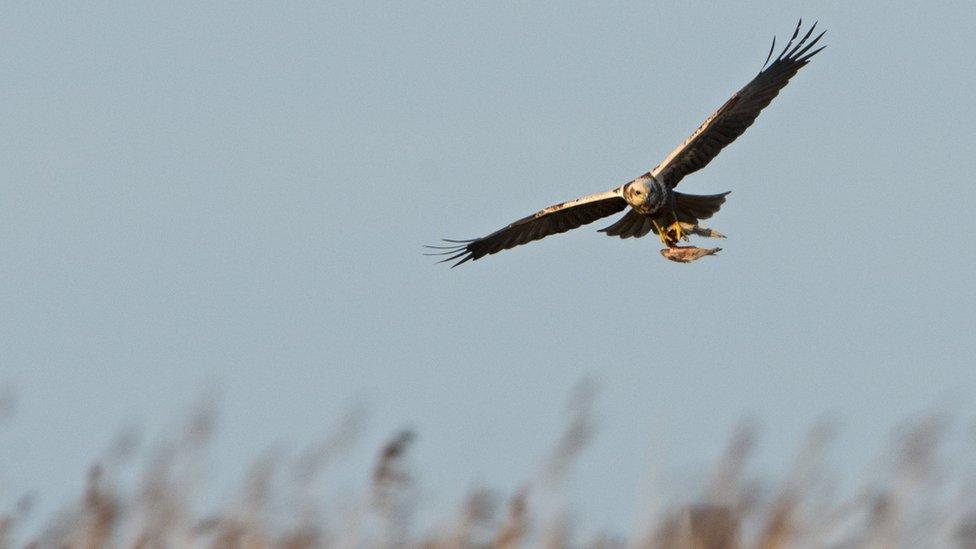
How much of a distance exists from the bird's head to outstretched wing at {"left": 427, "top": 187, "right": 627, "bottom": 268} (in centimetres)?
51

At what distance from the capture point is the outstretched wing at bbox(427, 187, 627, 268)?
25.7 ft

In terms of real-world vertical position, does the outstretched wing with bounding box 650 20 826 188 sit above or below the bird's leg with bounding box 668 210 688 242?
above

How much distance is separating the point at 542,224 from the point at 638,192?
3.98 ft

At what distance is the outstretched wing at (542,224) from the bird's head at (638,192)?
51cm

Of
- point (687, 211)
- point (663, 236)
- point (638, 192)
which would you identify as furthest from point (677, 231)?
point (687, 211)

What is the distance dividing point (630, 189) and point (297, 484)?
3.24 m

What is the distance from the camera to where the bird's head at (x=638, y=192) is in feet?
23.1

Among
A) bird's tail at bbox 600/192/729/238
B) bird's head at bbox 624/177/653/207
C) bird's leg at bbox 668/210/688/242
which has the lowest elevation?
bird's leg at bbox 668/210/688/242

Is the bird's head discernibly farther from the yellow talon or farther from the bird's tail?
the bird's tail

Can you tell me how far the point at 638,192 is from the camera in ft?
23.1

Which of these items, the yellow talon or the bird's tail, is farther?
the bird's tail

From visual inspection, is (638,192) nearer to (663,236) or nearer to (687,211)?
(663,236)

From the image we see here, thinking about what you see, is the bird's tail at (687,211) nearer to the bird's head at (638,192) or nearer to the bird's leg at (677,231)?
the bird's leg at (677,231)

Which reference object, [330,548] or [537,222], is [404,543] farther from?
[537,222]
